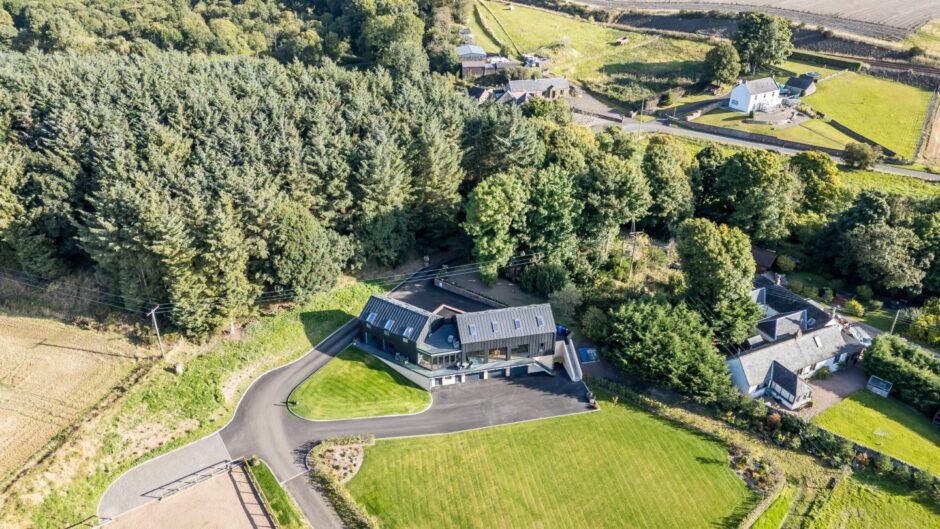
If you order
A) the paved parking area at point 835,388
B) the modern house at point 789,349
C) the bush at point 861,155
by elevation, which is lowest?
the paved parking area at point 835,388

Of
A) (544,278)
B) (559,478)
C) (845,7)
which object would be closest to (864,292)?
(544,278)

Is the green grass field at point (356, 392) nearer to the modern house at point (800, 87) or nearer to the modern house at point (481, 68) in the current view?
the modern house at point (481, 68)

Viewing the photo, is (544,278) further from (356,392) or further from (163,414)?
(163,414)

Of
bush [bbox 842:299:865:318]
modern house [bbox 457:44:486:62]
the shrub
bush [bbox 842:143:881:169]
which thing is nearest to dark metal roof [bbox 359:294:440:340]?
bush [bbox 842:299:865:318]

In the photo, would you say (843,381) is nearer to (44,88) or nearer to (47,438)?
(47,438)

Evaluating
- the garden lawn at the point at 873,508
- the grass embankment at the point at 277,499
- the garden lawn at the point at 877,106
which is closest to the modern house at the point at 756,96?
the garden lawn at the point at 877,106

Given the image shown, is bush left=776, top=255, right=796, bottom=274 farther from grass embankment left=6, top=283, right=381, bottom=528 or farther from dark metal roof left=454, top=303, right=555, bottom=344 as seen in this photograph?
grass embankment left=6, top=283, right=381, bottom=528
